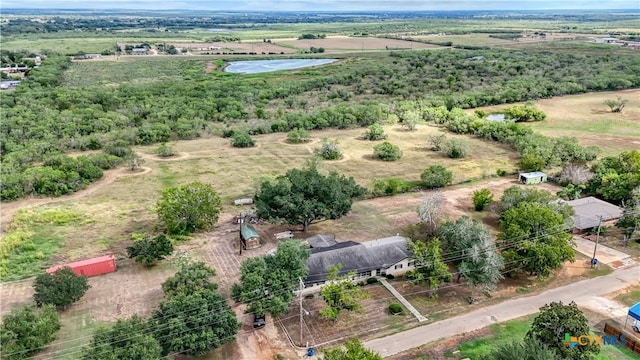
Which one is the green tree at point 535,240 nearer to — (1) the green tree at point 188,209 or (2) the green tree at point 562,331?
(2) the green tree at point 562,331

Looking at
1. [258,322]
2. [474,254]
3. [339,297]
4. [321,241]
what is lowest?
[258,322]

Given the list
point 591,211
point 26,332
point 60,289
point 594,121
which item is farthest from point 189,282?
point 594,121

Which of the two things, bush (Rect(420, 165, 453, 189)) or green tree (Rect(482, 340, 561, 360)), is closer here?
green tree (Rect(482, 340, 561, 360))

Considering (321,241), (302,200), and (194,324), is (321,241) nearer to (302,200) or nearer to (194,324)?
(302,200)

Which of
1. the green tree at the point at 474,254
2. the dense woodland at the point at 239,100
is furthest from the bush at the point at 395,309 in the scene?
the dense woodland at the point at 239,100

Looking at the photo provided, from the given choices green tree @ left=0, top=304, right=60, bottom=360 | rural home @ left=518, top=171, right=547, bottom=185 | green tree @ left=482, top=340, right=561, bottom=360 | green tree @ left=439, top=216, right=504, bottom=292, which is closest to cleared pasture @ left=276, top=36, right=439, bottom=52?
rural home @ left=518, top=171, right=547, bottom=185

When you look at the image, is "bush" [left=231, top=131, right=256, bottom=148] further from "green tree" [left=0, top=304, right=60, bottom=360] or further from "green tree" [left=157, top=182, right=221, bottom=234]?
"green tree" [left=0, top=304, right=60, bottom=360]
